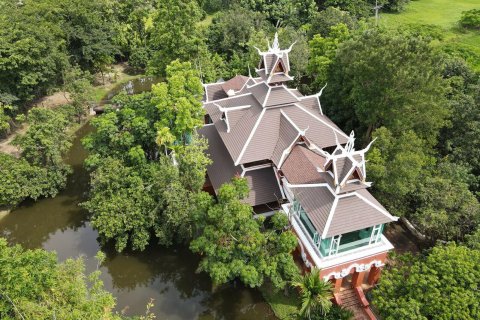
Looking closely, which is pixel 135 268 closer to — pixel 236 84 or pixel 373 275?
pixel 373 275

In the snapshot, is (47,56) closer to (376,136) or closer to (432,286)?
(376,136)

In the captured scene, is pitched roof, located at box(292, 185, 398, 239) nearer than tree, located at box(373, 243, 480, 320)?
No

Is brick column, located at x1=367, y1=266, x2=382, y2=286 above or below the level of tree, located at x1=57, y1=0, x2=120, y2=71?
below

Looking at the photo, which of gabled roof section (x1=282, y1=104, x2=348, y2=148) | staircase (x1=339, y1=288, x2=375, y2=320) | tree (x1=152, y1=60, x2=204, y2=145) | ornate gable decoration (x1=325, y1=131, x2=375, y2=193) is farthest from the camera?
gabled roof section (x1=282, y1=104, x2=348, y2=148)

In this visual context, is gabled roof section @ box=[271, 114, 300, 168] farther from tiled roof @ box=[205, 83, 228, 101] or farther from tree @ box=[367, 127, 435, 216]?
tiled roof @ box=[205, 83, 228, 101]

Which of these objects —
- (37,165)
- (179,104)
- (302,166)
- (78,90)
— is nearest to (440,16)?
(302,166)

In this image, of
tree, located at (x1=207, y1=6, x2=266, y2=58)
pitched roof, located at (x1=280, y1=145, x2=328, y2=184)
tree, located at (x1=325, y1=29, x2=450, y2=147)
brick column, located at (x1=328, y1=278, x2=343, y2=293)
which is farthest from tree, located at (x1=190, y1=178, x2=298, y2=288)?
tree, located at (x1=207, y1=6, x2=266, y2=58)

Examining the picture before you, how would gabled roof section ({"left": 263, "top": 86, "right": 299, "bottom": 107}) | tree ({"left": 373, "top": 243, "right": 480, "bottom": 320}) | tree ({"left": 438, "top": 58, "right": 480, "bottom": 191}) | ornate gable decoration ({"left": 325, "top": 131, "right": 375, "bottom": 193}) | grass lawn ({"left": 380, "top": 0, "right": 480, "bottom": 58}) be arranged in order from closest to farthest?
tree ({"left": 373, "top": 243, "right": 480, "bottom": 320})
ornate gable decoration ({"left": 325, "top": 131, "right": 375, "bottom": 193})
gabled roof section ({"left": 263, "top": 86, "right": 299, "bottom": 107})
tree ({"left": 438, "top": 58, "right": 480, "bottom": 191})
grass lawn ({"left": 380, "top": 0, "right": 480, "bottom": 58})
